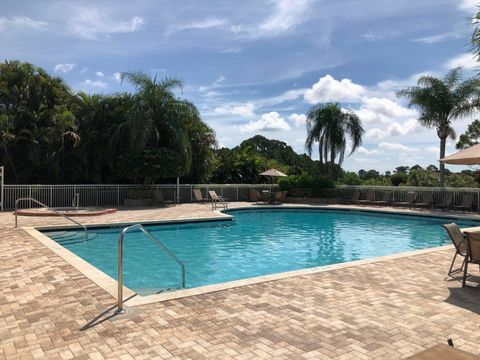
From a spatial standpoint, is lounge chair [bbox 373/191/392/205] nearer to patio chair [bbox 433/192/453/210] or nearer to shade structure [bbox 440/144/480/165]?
patio chair [bbox 433/192/453/210]

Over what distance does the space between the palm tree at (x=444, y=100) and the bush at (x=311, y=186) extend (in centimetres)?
588

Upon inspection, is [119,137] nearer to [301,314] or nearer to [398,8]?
[398,8]

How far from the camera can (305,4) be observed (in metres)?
11.6

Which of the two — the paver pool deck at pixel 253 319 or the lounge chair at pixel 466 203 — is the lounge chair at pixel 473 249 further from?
the lounge chair at pixel 466 203

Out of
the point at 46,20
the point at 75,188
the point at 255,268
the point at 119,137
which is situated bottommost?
the point at 255,268

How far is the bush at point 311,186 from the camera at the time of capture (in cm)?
2325

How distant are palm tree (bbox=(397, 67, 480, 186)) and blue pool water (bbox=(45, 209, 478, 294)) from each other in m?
6.88

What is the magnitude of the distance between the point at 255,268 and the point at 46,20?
9.53 m

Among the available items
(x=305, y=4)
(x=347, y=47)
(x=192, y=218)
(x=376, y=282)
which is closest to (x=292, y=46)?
(x=347, y=47)

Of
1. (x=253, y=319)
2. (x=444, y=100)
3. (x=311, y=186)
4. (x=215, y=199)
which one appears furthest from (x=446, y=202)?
(x=253, y=319)

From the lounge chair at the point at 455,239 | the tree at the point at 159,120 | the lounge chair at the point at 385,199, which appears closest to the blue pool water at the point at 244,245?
the lounge chair at the point at 455,239

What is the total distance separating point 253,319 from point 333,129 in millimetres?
23002

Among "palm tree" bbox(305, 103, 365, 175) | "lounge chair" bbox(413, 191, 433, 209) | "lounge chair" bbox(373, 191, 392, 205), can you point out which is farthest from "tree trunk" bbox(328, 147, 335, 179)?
"lounge chair" bbox(413, 191, 433, 209)

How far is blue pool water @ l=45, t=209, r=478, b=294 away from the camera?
8.09m
